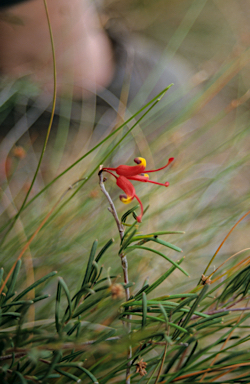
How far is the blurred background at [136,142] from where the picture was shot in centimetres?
41

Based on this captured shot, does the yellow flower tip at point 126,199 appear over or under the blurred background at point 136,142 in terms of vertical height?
under

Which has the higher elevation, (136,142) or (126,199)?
(136,142)

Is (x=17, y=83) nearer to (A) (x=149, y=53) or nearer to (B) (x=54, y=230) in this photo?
(B) (x=54, y=230)

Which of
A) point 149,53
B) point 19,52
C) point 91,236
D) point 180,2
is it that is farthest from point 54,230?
point 180,2

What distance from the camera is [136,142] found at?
0.44 metres

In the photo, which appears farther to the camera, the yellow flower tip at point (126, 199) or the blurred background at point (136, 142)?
the blurred background at point (136, 142)

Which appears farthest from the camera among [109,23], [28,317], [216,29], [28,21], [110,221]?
[216,29]

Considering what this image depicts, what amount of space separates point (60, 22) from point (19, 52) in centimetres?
11

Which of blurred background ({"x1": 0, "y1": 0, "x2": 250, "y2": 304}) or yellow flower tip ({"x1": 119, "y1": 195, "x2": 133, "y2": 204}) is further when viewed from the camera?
blurred background ({"x1": 0, "y1": 0, "x2": 250, "y2": 304})

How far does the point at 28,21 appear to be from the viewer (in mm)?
563

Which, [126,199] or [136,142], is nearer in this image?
[126,199]

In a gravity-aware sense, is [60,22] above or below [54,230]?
above

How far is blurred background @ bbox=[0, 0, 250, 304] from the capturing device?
41cm

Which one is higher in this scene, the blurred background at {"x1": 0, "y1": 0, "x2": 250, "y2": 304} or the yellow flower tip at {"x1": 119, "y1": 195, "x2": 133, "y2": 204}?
the blurred background at {"x1": 0, "y1": 0, "x2": 250, "y2": 304}
